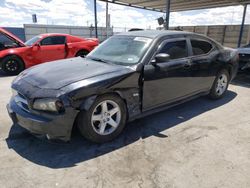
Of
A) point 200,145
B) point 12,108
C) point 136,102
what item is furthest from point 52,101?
point 200,145

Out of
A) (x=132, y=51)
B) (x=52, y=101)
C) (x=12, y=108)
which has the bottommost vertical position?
(x=12, y=108)

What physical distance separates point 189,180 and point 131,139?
109 cm

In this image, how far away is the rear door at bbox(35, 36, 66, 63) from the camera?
8.09m

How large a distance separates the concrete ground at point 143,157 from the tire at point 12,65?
4123 millimetres

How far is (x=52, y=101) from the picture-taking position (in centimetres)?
260

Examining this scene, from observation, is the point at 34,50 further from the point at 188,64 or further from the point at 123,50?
the point at 188,64

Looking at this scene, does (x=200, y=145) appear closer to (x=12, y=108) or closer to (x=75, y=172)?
(x=75, y=172)

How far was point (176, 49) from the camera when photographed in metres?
3.94

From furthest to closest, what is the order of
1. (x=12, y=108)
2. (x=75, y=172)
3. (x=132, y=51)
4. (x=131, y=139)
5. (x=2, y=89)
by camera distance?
(x=2, y=89) < (x=132, y=51) < (x=131, y=139) < (x=12, y=108) < (x=75, y=172)

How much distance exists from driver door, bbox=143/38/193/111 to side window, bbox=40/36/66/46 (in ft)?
19.6

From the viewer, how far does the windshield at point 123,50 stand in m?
3.50

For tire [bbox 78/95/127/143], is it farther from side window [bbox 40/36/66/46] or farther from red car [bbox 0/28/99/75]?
side window [bbox 40/36/66/46]

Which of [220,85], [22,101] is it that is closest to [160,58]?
[22,101]

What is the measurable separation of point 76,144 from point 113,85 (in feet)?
3.23
